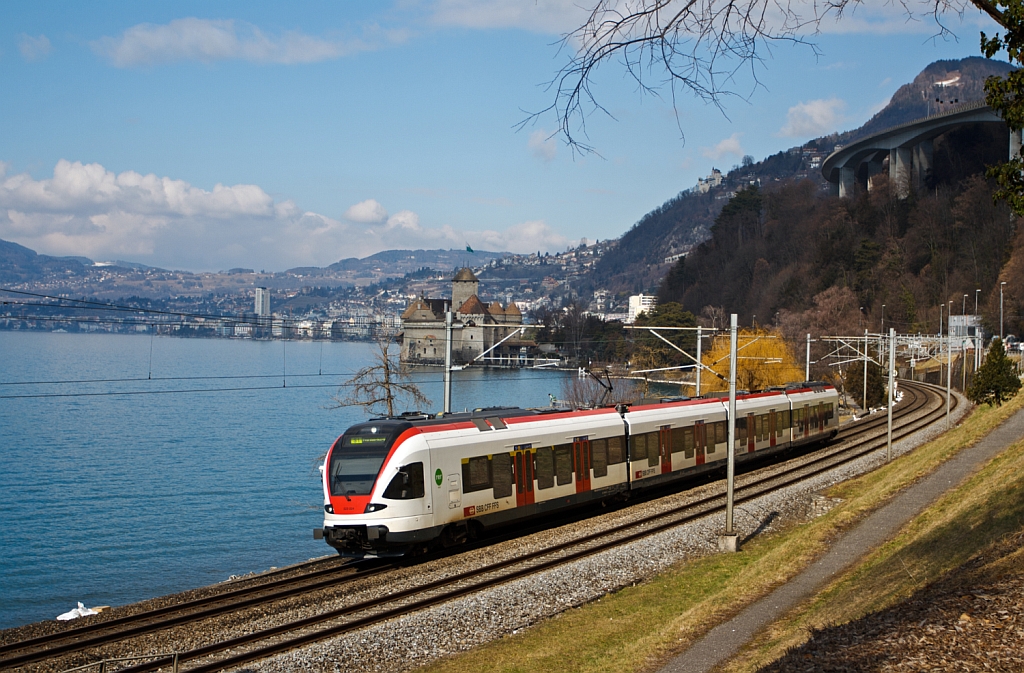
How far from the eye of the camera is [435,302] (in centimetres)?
19375

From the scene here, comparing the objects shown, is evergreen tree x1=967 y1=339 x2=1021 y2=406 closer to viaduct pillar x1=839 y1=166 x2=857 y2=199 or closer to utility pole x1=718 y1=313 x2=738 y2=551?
utility pole x1=718 y1=313 x2=738 y2=551

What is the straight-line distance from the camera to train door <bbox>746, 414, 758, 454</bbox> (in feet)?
97.3

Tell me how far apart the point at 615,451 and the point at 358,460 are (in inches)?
314

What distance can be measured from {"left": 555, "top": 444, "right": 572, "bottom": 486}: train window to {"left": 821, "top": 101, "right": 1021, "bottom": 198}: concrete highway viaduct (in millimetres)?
98928

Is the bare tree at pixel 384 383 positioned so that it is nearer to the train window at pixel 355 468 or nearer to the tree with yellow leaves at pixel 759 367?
the train window at pixel 355 468

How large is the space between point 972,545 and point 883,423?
126 ft

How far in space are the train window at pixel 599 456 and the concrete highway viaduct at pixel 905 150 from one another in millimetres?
97342

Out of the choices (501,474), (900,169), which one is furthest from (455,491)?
(900,169)

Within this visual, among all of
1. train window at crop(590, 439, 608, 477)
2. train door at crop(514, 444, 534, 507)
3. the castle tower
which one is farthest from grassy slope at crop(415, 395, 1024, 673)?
the castle tower

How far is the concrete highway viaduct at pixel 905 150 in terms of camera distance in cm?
10681

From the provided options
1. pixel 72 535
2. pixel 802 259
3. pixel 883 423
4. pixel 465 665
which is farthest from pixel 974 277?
pixel 465 665

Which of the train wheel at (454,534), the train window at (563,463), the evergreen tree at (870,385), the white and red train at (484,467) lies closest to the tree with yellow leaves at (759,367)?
the evergreen tree at (870,385)

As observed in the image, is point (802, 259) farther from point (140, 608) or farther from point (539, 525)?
point (140, 608)

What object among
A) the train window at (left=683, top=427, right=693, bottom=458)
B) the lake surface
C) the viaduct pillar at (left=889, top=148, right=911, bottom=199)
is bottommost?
the lake surface
